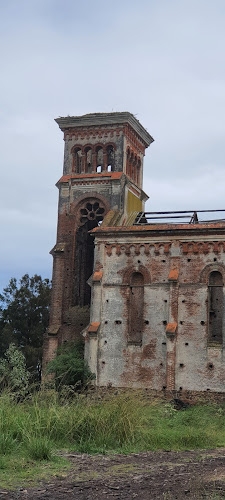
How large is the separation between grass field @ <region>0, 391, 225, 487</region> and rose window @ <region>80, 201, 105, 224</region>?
19.0 meters

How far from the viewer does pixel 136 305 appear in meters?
31.3

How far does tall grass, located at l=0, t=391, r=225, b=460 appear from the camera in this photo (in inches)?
582

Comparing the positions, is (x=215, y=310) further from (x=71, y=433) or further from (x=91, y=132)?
(x=71, y=433)

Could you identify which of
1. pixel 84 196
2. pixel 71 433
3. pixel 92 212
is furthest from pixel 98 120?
pixel 71 433

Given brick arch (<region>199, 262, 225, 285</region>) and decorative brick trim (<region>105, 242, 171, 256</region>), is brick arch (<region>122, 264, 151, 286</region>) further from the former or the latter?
brick arch (<region>199, 262, 225, 285</region>)

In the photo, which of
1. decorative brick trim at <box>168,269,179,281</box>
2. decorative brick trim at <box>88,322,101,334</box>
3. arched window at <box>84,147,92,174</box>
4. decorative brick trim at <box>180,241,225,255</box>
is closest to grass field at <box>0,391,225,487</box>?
decorative brick trim at <box>168,269,179,281</box>

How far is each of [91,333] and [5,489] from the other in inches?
748

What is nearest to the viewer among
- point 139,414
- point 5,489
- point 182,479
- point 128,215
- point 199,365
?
point 5,489

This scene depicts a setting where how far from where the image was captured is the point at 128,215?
36.8 meters

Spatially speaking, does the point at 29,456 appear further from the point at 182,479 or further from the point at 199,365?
the point at 199,365

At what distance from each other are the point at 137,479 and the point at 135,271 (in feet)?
61.2

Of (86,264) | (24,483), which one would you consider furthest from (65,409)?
(86,264)

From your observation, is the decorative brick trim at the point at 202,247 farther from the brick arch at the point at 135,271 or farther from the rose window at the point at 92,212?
the rose window at the point at 92,212

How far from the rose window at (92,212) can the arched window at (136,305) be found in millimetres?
6431
